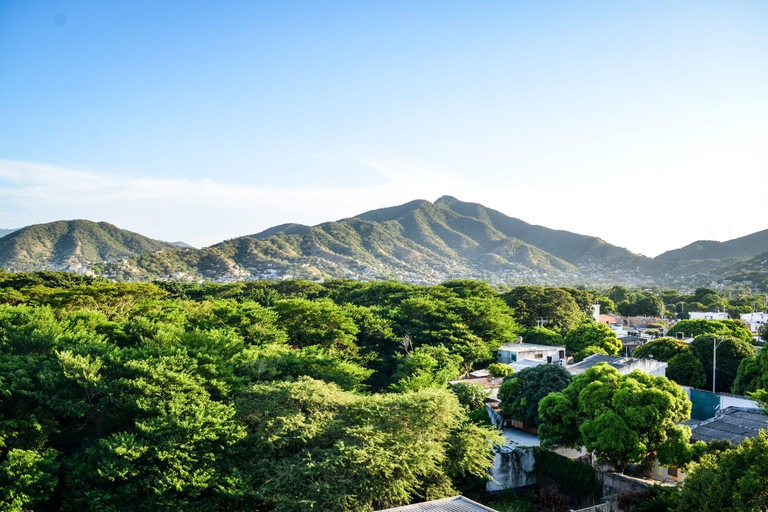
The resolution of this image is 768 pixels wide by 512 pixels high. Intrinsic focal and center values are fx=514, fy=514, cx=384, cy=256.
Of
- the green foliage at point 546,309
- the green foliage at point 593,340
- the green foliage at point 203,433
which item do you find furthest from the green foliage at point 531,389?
the green foliage at point 546,309

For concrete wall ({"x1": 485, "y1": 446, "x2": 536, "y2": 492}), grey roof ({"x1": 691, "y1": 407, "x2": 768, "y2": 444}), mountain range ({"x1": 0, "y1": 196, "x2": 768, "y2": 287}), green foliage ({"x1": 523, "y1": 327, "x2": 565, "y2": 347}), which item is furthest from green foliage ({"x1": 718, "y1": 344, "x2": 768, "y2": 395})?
mountain range ({"x1": 0, "y1": 196, "x2": 768, "y2": 287})

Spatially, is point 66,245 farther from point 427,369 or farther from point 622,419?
point 622,419

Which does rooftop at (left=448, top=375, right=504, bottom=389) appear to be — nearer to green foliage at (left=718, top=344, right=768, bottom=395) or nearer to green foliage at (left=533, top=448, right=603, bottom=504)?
green foliage at (left=533, top=448, right=603, bottom=504)

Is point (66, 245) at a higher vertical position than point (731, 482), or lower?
higher

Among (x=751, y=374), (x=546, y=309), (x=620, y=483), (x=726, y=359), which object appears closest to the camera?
(x=620, y=483)

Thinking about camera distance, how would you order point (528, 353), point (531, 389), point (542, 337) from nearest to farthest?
point (531, 389) < point (528, 353) < point (542, 337)


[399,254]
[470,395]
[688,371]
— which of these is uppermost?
[399,254]

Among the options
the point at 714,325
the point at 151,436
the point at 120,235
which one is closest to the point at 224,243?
the point at 120,235

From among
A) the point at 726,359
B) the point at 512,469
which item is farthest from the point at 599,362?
the point at 512,469
